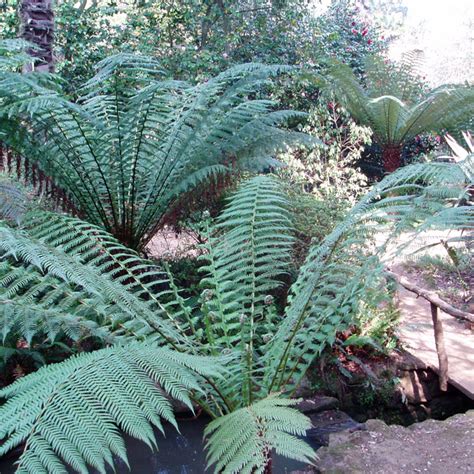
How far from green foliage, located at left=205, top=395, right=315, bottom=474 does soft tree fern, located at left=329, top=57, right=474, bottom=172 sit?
4.86 metres

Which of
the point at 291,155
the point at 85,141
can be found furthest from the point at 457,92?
the point at 85,141

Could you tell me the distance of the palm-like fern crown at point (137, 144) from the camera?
10.5ft

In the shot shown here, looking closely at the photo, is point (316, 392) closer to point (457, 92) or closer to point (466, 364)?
point (466, 364)

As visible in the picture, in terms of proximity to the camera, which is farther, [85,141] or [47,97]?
[85,141]

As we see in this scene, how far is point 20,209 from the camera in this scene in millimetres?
2854

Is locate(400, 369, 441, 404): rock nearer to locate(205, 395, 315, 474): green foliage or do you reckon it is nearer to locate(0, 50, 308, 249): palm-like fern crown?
locate(0, 50, 308, 249): palm-like fern crown

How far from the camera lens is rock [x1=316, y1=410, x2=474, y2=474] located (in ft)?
7.71

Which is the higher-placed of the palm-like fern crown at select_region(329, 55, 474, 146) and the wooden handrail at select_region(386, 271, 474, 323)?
A: the palm-like fern crown at select_region(329, 55, 474, 146)

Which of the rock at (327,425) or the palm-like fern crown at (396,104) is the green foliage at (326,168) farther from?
the rock at (327,425)

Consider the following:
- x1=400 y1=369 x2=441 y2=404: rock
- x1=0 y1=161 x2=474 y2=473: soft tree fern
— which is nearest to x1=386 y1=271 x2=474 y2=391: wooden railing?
x1=400 y1=369 x2=441 y2=404: rock

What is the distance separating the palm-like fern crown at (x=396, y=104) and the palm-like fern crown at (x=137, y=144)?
2.63 metres

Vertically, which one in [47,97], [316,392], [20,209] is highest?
[47,97]

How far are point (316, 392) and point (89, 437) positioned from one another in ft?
8.69

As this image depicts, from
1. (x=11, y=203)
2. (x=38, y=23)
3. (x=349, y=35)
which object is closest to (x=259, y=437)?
(x=11, y=203)
